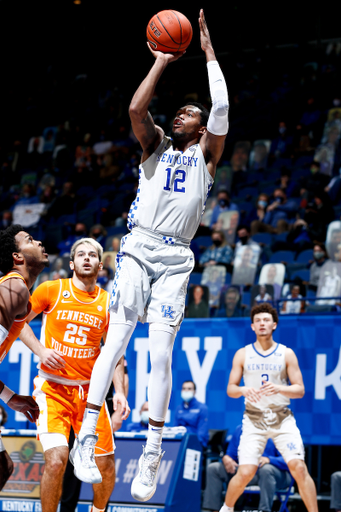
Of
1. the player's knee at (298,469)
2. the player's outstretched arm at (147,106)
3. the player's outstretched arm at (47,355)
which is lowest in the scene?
the player's knee at (298,469)

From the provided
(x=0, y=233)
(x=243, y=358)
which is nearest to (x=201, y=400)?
(x=243, y=358)

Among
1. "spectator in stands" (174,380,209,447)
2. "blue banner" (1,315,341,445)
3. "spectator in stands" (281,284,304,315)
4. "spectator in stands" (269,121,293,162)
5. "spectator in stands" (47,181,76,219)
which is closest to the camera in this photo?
"blue banner" (1,315,341,445)

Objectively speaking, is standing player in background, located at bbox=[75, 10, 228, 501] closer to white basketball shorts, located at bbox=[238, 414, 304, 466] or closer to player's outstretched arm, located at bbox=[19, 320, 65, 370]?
player's outstretched arm, located at bbox=[19, 320, 65, 370]

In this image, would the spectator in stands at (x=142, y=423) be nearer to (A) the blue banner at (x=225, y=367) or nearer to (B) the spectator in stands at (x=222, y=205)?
(A) the blue banner at (x=225, y=367)

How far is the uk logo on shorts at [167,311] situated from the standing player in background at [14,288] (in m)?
0.86

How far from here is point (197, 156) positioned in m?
4.38

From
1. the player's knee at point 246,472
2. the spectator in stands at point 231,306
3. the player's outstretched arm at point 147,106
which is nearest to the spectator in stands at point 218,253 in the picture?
the spectator in stands at point 231,306

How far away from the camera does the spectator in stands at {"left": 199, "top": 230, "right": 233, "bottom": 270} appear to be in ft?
36.0

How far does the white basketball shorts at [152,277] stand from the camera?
4184 millimetres

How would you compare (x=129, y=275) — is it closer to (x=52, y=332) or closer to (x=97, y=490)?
(x=52, y=332)

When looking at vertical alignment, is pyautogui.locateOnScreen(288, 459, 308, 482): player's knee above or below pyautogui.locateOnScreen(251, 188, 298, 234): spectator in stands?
below

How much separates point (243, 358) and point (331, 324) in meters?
1.37

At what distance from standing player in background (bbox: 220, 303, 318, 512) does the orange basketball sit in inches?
142

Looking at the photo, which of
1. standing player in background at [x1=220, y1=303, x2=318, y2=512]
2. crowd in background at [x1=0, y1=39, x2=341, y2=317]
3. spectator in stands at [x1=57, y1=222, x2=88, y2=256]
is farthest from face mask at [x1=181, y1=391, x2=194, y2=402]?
spectator in stands at [x1=57, y1=222, x2=88, y2=256]
